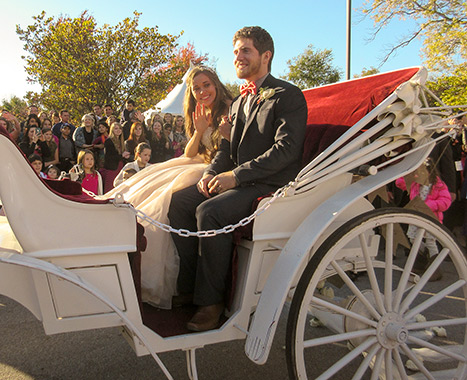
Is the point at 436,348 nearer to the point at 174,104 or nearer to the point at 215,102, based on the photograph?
the point at 215,102

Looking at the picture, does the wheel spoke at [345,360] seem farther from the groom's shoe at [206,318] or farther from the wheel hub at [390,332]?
the groom's shoe at [206,318]

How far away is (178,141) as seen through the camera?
9.14 m

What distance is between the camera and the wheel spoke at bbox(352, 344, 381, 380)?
193cm

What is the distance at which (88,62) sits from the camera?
14133 mm

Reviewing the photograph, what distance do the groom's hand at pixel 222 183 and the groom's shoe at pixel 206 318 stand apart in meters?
0.63

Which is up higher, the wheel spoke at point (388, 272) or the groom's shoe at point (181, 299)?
the wheel spoke at point (388, 272)

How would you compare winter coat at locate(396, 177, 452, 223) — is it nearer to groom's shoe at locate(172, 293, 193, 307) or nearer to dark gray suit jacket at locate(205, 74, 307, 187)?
dark gray suit jacket at locate(205, 74, 307, 187)

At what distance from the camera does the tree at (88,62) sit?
1399cm

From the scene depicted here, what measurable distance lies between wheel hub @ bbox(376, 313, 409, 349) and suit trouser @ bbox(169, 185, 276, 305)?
2.76ft

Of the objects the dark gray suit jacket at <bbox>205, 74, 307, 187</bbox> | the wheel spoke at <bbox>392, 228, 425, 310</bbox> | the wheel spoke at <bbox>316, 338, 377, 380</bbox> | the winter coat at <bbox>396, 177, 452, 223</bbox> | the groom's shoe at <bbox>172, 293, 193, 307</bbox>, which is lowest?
the winter coat at <bbox>396, 177, 452, 223</bbox>

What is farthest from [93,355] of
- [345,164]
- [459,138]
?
[459,138]

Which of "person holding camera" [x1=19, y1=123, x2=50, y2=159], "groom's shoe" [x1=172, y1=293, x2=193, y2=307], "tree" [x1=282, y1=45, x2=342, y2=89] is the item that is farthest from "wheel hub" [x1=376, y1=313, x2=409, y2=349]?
"tree" [x1=282, y1=45, x2=342, y2=89]

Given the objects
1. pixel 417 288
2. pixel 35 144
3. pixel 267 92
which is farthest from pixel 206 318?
pixel 35 144

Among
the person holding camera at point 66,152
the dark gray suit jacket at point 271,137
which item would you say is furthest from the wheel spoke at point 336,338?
the person holding camera at point 66,152
